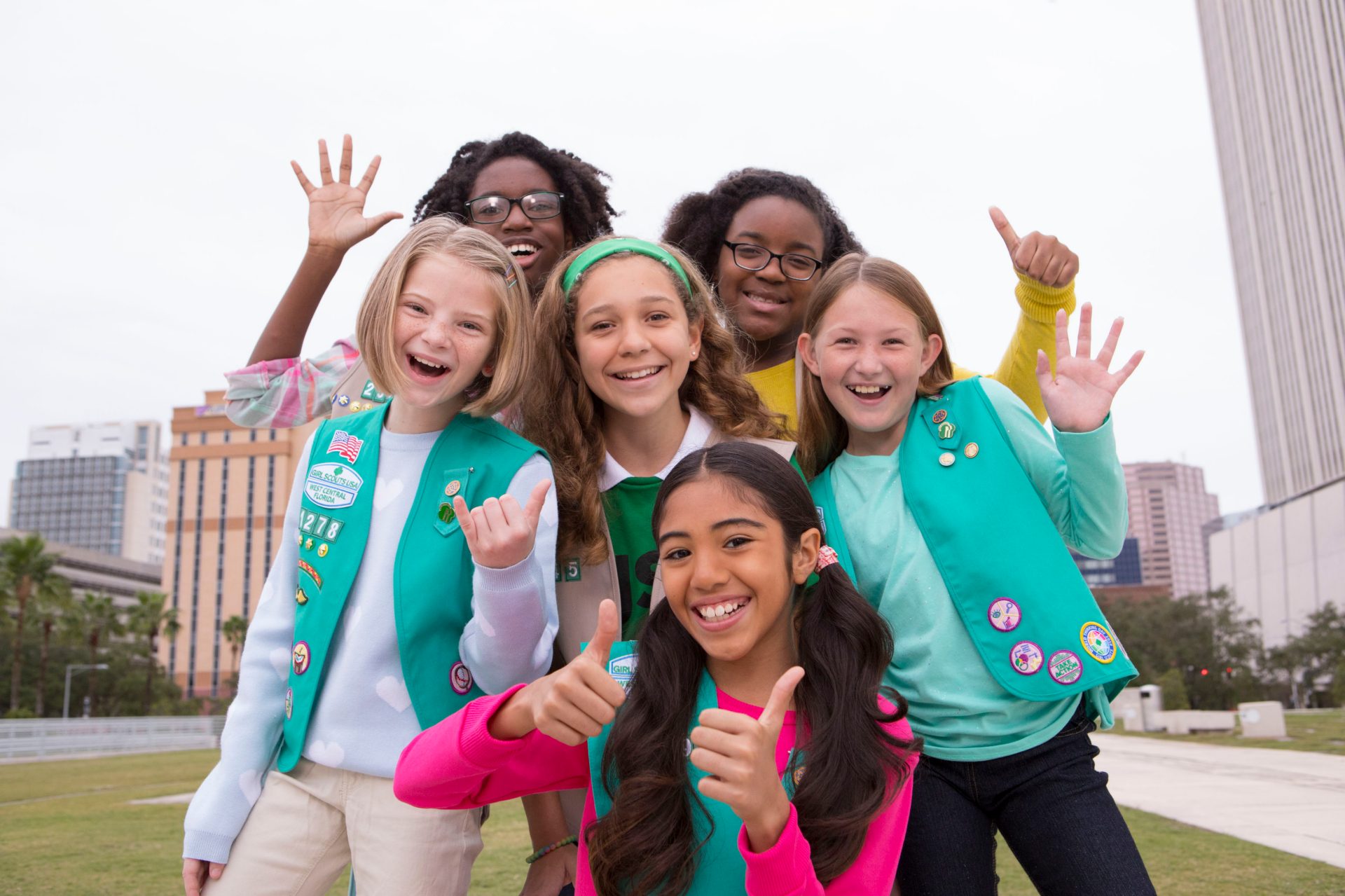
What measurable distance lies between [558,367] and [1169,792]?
1091cm

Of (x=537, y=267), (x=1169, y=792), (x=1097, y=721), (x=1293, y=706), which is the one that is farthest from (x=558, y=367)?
(x=1293, y=706)

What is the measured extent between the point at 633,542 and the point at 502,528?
718 mm

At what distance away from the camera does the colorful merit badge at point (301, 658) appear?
8.29ft

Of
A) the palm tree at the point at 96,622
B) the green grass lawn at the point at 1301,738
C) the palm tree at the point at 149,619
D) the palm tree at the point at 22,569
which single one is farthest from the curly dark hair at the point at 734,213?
the palm tree at the point at 96,622

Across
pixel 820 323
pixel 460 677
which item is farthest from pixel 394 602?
pixel 820 323

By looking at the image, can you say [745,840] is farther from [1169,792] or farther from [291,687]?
[1169,792]

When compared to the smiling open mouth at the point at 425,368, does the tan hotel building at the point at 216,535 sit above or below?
above

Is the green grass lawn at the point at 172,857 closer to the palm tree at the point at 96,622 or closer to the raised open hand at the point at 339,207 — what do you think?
the raised open hand at the point at 339,207

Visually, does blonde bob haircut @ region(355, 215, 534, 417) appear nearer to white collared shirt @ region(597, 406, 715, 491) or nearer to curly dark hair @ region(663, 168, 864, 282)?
white collared shirt @ region(597, 406, 715, 491)

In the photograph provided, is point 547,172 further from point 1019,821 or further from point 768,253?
point 1019,821

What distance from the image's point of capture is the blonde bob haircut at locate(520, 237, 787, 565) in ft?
9.37

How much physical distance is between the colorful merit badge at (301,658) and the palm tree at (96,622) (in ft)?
199

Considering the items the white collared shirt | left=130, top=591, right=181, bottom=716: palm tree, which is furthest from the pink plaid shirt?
left=130, top=591, right=181, bottom=716: palm tree

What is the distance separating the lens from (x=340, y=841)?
2494mm
